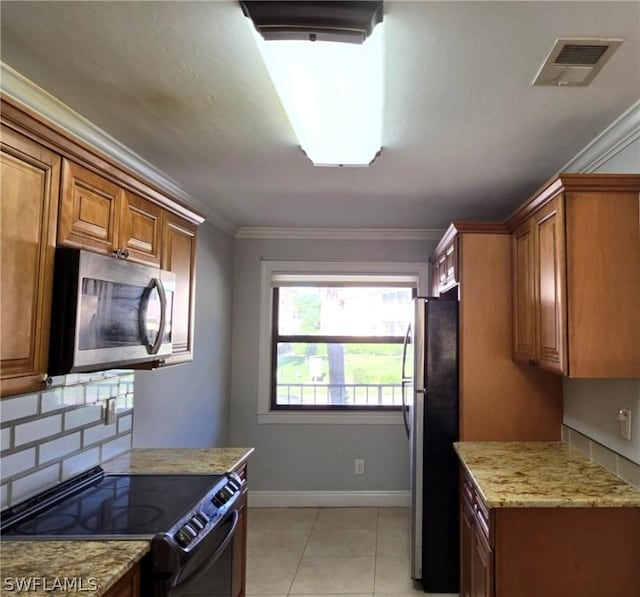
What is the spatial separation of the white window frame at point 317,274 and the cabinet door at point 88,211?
2443 millimetres

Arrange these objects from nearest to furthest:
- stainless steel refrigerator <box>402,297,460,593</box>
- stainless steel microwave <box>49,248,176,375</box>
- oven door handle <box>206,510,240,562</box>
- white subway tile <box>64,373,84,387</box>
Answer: stainless steel microwave <box>49,248,176,375</box> → oven door handle <box>206,510,240,562</box> → white subway tile <box>64,373,84,387</box> → stainless steel refrigerator <box>402,297,460,593</box>

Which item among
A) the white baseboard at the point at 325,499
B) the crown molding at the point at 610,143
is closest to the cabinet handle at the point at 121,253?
the crown molding at the point at 610,143

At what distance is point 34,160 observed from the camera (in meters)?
1.27

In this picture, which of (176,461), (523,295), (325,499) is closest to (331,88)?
(523,295)

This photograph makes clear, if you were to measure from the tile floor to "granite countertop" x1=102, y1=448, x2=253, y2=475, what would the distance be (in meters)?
0.99

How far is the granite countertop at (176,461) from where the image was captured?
207 cm

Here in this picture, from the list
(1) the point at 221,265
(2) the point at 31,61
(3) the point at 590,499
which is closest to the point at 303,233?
(1) the point at 221,265

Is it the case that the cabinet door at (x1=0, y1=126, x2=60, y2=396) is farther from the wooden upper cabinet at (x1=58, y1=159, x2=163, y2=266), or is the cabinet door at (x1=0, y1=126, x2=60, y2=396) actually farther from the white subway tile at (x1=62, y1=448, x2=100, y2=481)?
the white subway tile at (x1=62, y1=448, x2=100, y2=481)

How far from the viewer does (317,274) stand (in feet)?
13.3

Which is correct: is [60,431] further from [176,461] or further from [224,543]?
[224,543]

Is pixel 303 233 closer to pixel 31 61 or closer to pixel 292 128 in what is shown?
pixel 292 128

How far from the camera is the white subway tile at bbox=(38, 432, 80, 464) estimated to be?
1725mm

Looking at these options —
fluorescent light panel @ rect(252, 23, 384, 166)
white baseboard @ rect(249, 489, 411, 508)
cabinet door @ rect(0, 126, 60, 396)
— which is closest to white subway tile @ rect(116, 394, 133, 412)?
cabinet door @ rect(0, 126, 60, 396)

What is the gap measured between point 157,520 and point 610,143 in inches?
94.4
